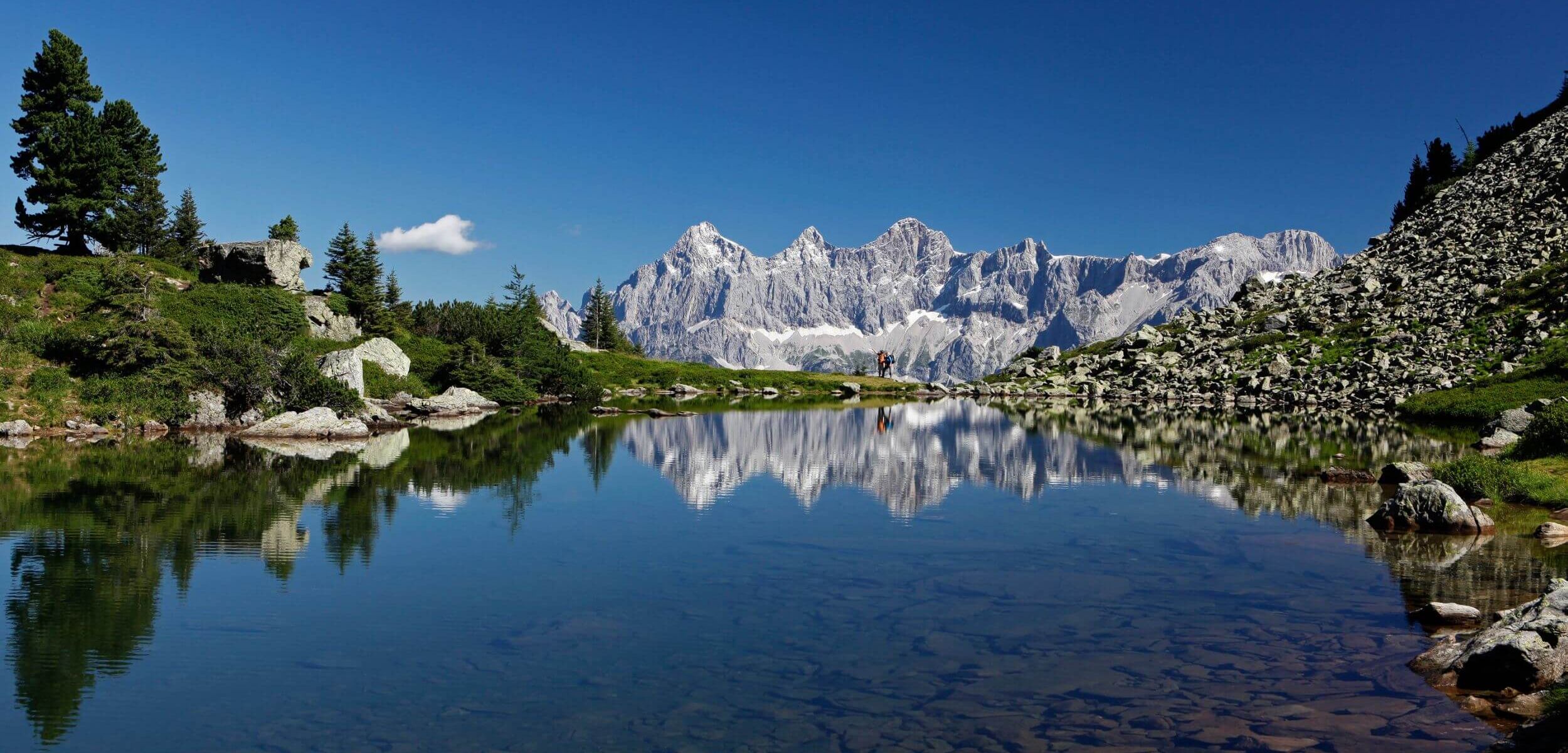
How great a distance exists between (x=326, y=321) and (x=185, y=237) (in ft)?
89.1

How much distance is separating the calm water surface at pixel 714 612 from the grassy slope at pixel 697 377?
318 feet

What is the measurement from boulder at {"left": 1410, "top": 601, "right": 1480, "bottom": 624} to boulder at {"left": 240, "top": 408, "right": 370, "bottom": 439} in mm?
57565

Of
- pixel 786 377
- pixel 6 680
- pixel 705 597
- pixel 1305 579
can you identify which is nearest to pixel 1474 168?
pixel 786 377

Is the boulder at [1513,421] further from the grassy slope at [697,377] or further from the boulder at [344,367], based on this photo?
→ the grassy slope at [697,377]

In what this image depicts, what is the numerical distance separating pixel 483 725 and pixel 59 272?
83656 mm

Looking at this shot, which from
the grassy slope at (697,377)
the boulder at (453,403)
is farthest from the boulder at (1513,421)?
the grassy slope at (697,377)

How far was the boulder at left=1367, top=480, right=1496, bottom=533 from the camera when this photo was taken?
89.5 ft

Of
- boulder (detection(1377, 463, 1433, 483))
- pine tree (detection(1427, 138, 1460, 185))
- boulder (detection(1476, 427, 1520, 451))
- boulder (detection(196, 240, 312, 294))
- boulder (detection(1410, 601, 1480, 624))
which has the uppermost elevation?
pine tree (detection(1427, 138, 1460, 185))

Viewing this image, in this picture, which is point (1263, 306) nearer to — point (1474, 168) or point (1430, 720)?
point (1474, 168)

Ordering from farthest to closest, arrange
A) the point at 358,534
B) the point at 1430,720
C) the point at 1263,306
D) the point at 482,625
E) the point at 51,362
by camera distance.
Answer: the point at 1263,306 < the point at 51,362 < the point at 358,534 < the point at 482,625 < the point at 1430,720

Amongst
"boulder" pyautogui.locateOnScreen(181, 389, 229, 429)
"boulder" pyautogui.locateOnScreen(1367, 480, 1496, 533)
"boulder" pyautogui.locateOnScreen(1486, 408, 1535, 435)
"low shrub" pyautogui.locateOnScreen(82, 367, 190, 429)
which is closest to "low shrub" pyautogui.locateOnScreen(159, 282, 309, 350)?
"boulder" pyautogui.locateOnScreen(181, 389, 229, 429)

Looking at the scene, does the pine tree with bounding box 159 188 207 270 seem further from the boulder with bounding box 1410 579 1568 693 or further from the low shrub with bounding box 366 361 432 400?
the boulder with bounding box 1410 579 1568 693

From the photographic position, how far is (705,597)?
2064cm

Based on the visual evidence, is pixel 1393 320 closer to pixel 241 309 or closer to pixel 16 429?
pixel 241 309
